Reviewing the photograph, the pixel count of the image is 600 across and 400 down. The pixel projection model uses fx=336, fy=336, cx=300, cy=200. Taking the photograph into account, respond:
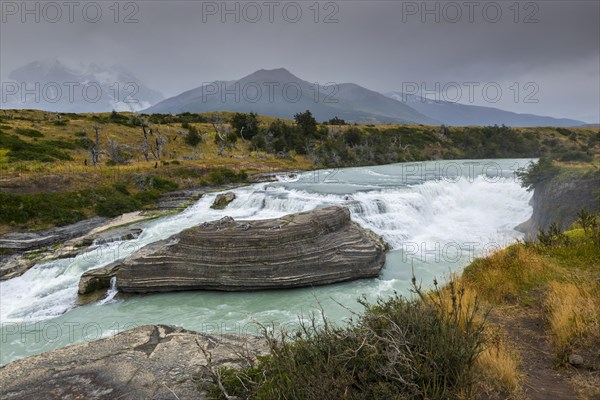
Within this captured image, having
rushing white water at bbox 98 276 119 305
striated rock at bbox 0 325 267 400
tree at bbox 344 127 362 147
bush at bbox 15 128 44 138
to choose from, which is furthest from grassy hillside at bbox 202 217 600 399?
tree at bbox 344 127 362 147

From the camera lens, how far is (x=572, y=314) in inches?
203

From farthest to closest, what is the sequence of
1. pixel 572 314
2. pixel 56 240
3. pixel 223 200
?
pixel 223 200, pixel 56 240, pixel 572 314

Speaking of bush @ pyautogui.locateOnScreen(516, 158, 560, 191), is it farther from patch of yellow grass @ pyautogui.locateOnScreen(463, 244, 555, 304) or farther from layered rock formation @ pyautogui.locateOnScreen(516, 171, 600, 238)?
patch of yellow grass @ pyautogui.locateOnScreen(463, 244, 555, 304)

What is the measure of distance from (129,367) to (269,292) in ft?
29.2

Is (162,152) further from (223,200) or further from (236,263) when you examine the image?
(236,263)

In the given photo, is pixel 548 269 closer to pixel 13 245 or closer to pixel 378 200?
pixel 378 200

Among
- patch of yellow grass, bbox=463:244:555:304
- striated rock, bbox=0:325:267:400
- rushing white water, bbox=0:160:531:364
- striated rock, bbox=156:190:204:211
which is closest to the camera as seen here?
striated rock, bbox=0:325:267:400

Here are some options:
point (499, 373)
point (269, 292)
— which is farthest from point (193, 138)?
point (499, 373)

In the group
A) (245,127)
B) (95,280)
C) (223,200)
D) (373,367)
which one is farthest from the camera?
(245,127)

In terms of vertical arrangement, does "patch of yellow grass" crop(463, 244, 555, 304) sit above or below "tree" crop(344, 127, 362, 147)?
below

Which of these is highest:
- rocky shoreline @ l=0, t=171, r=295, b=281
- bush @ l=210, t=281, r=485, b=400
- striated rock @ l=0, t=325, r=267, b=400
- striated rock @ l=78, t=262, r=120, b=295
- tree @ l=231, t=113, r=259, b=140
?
tree @ l=231, t=113, r=259, b=140

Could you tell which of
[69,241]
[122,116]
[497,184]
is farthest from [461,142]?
[69,241]

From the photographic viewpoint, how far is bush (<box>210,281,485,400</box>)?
3498 mm

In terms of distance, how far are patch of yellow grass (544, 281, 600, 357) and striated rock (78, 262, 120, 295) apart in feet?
49.6
